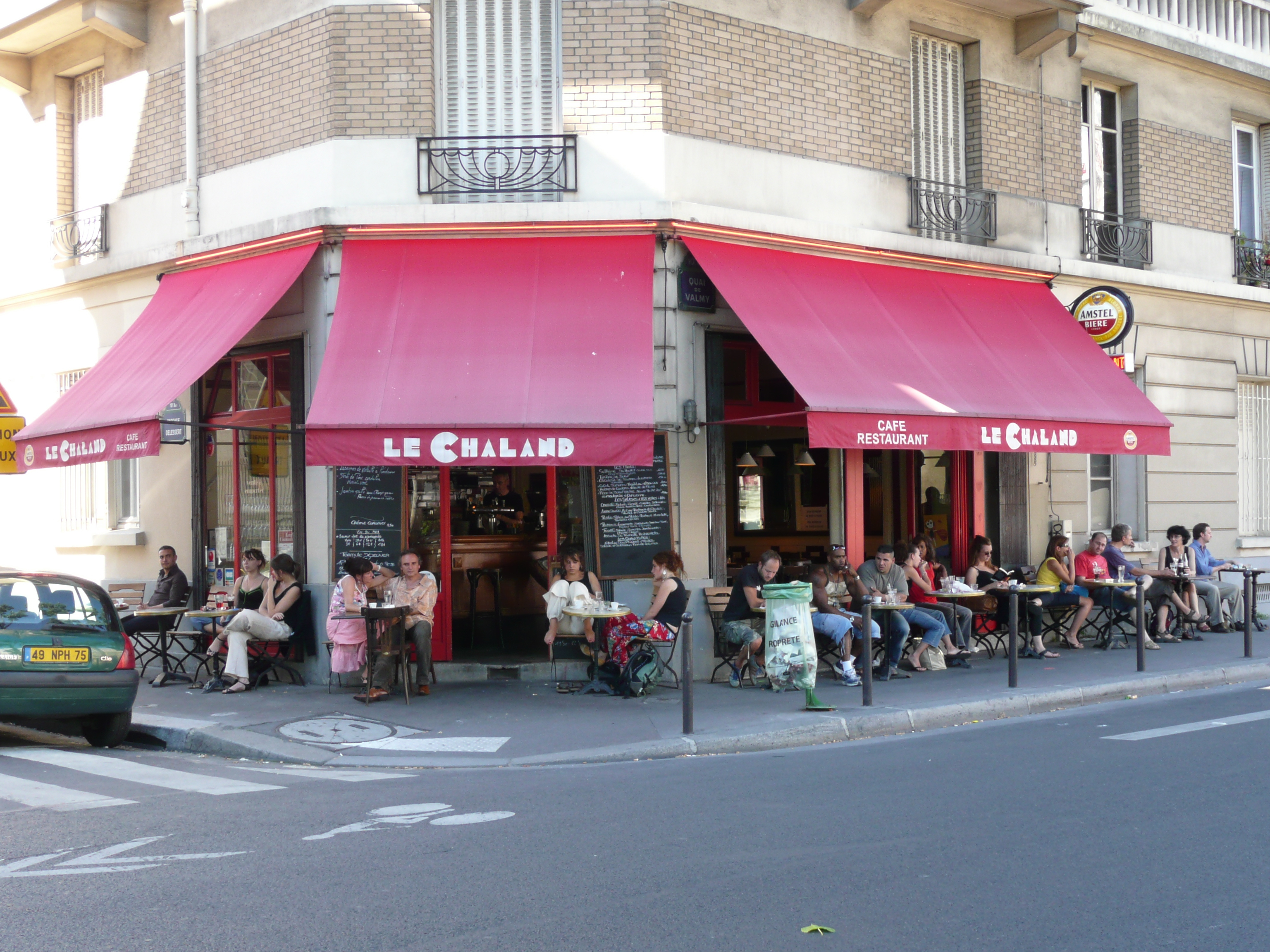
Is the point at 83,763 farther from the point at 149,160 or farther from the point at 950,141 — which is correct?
the point at 950,141

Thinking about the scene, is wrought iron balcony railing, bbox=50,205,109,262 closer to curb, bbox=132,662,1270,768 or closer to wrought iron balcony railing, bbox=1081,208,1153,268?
curb, bbox=132,662,1270,768

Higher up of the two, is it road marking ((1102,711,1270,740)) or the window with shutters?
the window with shutters

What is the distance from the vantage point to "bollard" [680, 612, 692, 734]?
9.01 metres

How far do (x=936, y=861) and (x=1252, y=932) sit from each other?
1.30 meters

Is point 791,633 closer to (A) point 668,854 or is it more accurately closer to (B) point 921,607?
(B) point 921,607

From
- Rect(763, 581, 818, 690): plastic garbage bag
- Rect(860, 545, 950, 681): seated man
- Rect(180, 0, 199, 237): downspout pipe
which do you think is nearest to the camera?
Rect(763, 581, 818, 690): plastic garbage bag

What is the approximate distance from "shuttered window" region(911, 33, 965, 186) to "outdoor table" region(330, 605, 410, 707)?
24.9 ft

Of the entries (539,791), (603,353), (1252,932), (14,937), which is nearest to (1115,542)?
(603,353)

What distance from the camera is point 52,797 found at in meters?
7.16

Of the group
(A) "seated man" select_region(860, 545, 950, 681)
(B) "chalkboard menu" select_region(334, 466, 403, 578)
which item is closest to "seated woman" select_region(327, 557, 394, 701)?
(B) "chalkboard menu" select_region(334, 466, 403, 578)

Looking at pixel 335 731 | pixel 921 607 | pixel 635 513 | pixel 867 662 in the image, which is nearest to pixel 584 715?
pixel 335 731

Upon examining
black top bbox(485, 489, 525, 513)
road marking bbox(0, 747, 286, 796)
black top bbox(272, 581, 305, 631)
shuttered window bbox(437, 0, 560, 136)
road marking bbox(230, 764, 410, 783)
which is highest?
shuttered window bbox(437, 0, 560, 136)

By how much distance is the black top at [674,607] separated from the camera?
1123cm

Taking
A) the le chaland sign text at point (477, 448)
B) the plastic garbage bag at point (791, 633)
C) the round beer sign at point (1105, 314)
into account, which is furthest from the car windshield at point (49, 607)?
the round beer sign at point (1105, 314)
